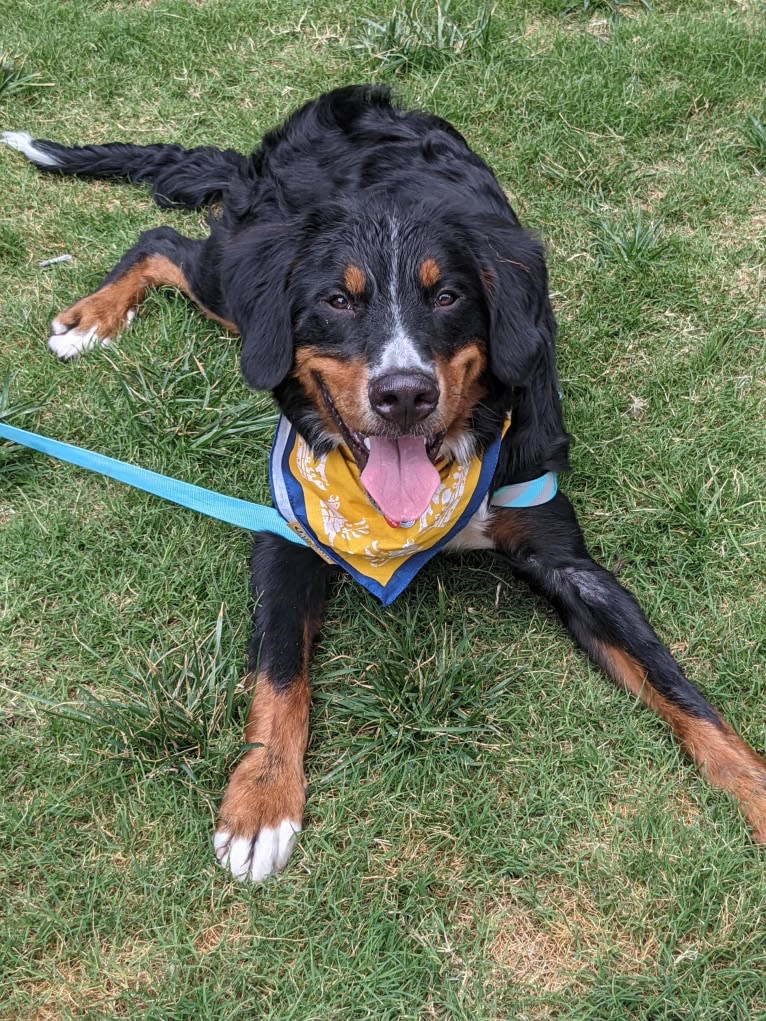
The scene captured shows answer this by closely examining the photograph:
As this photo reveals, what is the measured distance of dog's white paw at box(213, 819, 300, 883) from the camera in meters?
2.35

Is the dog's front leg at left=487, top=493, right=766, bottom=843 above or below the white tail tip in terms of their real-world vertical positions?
above

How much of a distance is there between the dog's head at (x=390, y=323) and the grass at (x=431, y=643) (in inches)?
22.9

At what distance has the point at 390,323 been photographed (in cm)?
247

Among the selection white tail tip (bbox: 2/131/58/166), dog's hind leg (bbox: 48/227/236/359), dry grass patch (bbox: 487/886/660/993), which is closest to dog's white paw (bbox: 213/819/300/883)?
dry grass patch (bbox: 487/886/660/993)

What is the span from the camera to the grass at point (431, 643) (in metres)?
2.22

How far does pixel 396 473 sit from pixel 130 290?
1754 mm

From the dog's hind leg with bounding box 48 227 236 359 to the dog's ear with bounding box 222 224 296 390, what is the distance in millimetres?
916

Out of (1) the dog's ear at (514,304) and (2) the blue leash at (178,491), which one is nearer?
(1) the dog's ear at (514,304)

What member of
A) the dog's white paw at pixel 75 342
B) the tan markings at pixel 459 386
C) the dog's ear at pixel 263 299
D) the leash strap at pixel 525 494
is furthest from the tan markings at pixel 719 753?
the dog's white paw at pixel 75 342

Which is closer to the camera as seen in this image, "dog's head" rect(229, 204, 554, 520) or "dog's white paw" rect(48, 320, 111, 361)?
"dog's head" rect(229, 204, 554, 520)

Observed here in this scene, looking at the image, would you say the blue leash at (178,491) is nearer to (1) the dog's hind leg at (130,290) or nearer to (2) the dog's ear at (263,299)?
(2) the dog's ear at (263,299)

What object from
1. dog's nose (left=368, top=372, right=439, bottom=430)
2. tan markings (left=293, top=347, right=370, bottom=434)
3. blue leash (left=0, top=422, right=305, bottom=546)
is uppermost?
dog's nose (left=368, top=372, right=439, bottom=430)

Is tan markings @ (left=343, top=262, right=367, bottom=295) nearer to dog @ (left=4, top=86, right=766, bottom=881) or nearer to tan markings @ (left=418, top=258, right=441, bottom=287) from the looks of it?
dog @ (left=4, top=86, right=766, bottom=881)

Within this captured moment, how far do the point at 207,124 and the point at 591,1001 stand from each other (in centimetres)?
413
